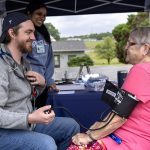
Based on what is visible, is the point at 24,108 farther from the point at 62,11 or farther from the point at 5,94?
the point at 62,11

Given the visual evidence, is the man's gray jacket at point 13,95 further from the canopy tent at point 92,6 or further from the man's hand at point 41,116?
the canopy tent at point 92,6

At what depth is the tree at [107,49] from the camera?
16911 millimetres

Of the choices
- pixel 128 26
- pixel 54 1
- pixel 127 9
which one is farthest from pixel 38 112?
pixel 128 26

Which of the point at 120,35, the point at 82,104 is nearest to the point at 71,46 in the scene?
the point at 120,35

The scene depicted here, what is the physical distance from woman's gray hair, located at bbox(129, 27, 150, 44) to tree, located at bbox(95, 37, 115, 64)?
14.6m

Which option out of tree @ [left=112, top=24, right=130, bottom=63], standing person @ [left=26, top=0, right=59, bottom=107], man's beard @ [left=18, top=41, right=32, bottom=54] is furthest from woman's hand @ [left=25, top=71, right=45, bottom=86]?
tree @ [left=112, top=24, right=130, bottom=63]

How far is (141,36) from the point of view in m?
2.10

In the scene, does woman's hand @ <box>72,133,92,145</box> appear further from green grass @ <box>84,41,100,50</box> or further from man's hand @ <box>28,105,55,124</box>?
green grass @ <box>84,41,100,50</box>

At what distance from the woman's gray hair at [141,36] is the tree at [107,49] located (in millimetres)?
14570

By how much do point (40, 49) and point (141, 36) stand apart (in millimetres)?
1486

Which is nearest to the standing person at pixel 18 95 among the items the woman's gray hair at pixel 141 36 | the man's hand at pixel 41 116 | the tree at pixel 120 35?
the man's hand at pixel 41 116

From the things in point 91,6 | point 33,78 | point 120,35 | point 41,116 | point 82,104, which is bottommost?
point 120,35

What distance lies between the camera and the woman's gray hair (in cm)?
208

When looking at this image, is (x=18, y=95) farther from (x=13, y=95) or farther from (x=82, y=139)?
(x=82, y=139)
